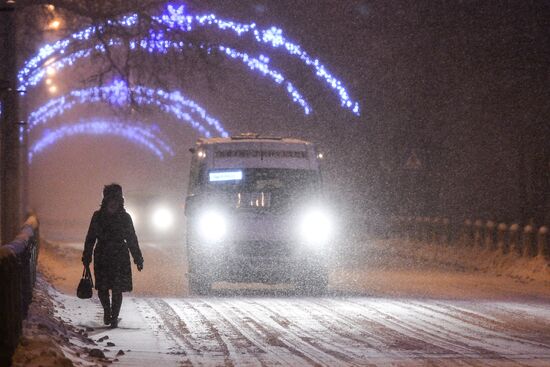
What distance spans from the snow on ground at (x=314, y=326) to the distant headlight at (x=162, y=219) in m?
33.5

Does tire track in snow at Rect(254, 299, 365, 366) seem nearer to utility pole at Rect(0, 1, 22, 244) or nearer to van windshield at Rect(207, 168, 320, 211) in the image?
van windshield at Rect(207, 168, 320, 211)

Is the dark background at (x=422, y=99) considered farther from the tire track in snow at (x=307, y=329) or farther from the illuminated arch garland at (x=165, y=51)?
the tire track in snow at (x=307, y=329)

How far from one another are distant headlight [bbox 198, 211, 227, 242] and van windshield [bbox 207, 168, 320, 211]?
1.11 ft

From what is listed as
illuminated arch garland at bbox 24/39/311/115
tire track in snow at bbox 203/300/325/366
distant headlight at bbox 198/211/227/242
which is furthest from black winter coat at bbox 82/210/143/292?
illuminated arch garland at bbox 24/39/311/115

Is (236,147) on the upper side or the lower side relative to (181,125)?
lower

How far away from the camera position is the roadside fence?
2855 centimetres

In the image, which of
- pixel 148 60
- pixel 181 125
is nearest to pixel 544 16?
pixel 148 60

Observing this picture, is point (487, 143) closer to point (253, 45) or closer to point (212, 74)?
point (253, 45)

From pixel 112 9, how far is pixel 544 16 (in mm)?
12719

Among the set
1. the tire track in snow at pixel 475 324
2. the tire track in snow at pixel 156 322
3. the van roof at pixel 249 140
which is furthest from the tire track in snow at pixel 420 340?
the van roof at pixel 249 140

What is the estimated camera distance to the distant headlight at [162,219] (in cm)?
5981

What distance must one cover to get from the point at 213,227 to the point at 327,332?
6.88m

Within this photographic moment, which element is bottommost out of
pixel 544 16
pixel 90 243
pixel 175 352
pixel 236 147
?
pixel 175 352

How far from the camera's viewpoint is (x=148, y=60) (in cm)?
2848
